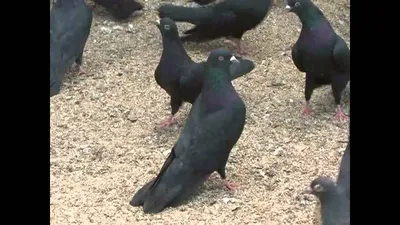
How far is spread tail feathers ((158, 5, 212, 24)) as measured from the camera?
5.79 meters

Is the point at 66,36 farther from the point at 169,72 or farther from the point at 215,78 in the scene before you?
the point at 215,78

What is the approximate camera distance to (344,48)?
4699mm

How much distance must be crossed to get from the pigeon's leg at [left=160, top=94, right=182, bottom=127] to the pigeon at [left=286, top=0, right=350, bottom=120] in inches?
36.0

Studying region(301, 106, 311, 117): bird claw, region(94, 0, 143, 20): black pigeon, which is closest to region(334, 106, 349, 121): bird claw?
region(301, 106, 311, 117): bird claw

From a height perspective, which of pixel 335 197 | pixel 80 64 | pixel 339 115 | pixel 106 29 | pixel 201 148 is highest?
pixel 335 197

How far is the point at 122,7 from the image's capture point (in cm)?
641

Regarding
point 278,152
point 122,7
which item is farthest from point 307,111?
point 122,7

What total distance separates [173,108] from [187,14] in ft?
4.18

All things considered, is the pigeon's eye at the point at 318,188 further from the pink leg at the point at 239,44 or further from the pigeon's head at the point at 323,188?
the pink leg at the point at 239,44

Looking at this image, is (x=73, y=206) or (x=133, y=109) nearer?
(x=73, y=206)

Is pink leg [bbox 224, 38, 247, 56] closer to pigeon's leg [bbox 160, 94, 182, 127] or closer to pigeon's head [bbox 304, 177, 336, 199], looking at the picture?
pigeon's leg [bbox 160, 94, 182, 127]
